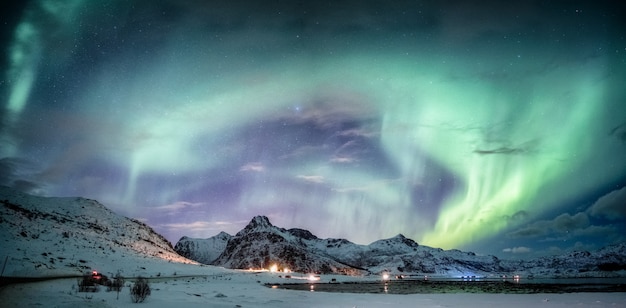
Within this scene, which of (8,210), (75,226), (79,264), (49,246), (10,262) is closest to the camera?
(10,262)

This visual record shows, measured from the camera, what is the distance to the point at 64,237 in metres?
70.2

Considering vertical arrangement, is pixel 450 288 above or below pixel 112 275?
above

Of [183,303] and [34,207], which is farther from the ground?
[34,207]

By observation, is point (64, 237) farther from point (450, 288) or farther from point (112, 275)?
point (450, 288)

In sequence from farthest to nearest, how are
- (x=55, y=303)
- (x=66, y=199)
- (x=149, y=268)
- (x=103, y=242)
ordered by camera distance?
(x=66, y=199)
(x=103, y=242)
(x=149, y=268)
(x=55, y=303)

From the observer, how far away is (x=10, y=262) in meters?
39.9

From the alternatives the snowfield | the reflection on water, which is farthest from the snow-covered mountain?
the reflection on water

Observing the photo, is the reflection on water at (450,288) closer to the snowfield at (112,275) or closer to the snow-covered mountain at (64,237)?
the snowfield at (112,275)

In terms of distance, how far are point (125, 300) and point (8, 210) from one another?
76.3m

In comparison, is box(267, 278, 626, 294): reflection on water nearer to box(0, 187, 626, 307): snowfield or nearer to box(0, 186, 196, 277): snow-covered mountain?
box(0, 187, 626, 307): snowfield

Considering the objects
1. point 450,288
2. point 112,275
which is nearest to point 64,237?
point 112,275

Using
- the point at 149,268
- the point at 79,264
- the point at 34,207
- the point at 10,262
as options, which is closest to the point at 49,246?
the point at 79,264

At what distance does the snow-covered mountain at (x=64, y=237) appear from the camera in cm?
4638

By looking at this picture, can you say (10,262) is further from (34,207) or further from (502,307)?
(34,207)
